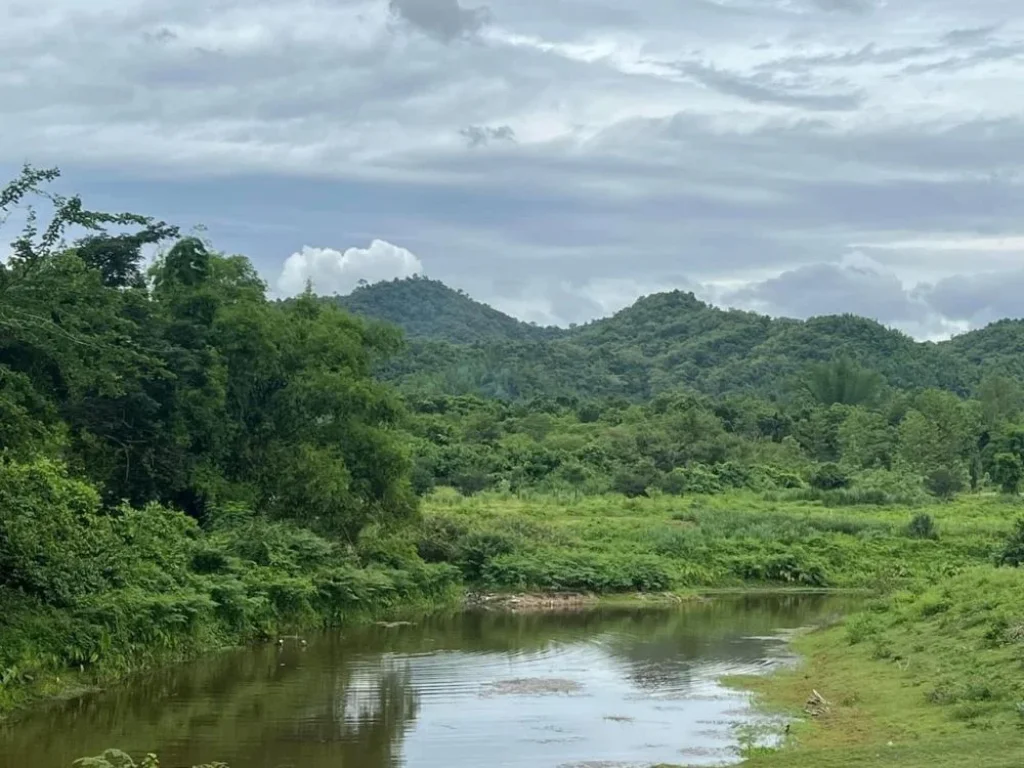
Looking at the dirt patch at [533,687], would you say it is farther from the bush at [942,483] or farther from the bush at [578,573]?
the bush at [942,483]

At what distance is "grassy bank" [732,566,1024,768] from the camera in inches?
704

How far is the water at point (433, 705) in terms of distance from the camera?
20.5 metres

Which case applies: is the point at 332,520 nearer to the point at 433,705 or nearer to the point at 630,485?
the point at 433,705

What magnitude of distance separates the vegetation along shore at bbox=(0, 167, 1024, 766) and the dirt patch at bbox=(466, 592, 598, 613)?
1.98ft

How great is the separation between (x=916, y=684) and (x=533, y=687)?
7.77m

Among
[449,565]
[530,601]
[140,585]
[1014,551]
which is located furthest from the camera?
[530,601]

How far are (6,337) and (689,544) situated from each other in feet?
99.7

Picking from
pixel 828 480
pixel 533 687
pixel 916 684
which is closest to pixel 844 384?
pixel 828 480

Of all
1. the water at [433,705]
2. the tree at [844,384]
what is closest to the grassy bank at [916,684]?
the water at [433,705]

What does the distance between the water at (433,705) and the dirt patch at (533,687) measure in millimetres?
46

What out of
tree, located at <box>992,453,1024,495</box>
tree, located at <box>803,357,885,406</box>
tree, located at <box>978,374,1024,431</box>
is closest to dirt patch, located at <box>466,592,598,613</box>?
tree, located at <box>992,453,1024,495</box>

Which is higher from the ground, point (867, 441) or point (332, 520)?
point (867, 441)

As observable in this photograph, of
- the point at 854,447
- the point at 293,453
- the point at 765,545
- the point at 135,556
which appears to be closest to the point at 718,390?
the point at 854,447

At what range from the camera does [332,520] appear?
39438mm
